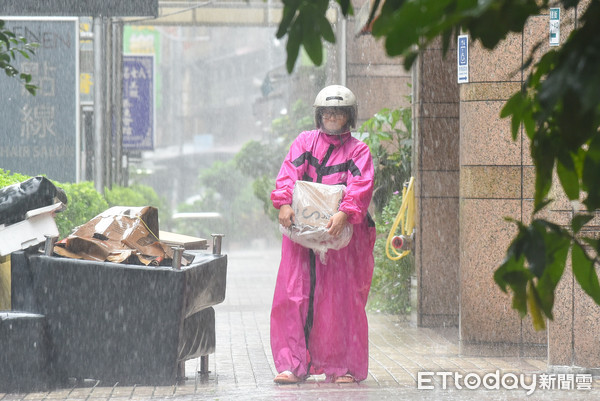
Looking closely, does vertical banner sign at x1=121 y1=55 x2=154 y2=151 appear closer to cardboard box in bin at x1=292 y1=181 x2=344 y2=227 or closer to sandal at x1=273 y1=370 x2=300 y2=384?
cardboard box in bin at x1=292 y1=181 x2=344 y2=227

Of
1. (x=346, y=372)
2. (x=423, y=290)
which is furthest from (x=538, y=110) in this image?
(x=423, y=290)

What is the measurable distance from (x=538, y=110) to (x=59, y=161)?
32.4 ft

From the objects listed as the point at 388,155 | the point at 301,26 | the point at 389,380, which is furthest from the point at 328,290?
the point at 301,26

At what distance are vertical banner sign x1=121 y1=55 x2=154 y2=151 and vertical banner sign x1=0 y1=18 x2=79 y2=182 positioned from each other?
12.6 metres

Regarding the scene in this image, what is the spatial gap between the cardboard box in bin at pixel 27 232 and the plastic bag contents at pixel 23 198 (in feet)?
0.18

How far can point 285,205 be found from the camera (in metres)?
6.32

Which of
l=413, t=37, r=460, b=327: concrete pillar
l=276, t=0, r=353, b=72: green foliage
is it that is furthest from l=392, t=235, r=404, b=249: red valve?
l=276, t=0, r=353, b=72: green foliage

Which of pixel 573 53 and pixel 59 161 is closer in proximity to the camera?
pixel 573 53

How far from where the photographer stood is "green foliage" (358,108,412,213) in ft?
34.8

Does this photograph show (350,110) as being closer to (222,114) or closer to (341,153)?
(341,153)

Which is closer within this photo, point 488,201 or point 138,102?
point 488,201

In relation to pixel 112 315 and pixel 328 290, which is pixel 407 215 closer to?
pixel 328 290

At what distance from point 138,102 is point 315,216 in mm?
18418

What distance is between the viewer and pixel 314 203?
627 cm
